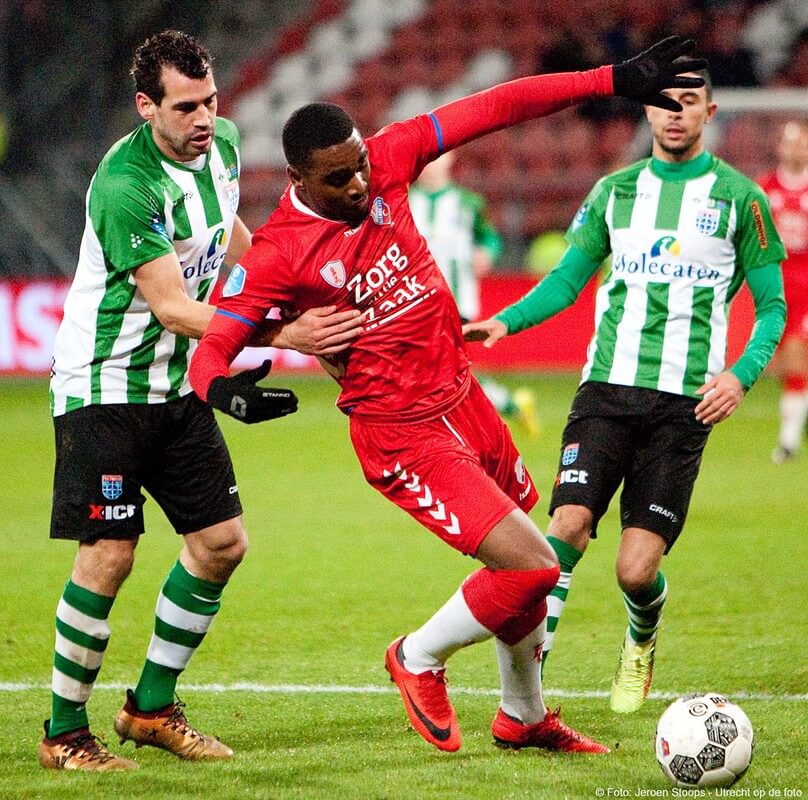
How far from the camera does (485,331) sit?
480cm

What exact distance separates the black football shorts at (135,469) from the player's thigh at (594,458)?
1.21 metres

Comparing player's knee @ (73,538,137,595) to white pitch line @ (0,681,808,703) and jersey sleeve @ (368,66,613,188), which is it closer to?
white pitch line @ (0,681,808,703)

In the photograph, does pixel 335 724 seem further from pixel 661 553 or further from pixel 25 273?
pixel 25 273

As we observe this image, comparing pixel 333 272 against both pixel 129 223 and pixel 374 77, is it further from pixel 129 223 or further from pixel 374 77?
pixel 374 77

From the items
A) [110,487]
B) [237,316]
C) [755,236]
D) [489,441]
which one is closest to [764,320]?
[755,236]

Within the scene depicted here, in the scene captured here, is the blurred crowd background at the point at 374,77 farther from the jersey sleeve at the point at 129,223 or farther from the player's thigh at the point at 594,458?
the jersey sleeve at the point at 129,223

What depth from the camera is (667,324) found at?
204 inches

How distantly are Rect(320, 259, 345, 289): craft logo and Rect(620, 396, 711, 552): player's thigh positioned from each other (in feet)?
5.02

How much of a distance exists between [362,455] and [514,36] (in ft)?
57.8

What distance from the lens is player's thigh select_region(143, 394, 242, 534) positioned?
4586mm

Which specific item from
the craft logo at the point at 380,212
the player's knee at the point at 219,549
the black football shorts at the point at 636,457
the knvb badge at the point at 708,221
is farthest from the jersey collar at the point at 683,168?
the player's knee at the point at 219,549

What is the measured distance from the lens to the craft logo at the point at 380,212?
13.9ft

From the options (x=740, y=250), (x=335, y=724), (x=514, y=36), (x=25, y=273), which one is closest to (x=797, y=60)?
(x=514, y=36)

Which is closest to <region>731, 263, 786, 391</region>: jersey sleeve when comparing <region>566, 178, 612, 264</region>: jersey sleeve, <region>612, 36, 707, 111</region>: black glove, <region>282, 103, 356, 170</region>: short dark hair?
<region>566, 178, 612, 264</region>: jersey sleeve
